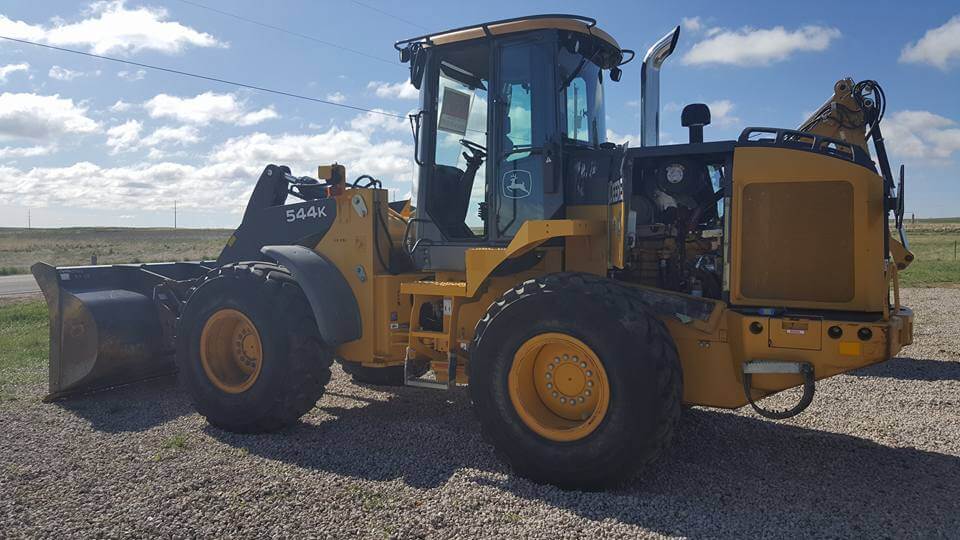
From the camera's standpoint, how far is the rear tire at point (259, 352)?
5.73 meters

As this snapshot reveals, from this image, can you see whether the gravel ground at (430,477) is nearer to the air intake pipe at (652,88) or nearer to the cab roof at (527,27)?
the air intake pipe at (652,88)

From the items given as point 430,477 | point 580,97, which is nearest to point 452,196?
point 580,97

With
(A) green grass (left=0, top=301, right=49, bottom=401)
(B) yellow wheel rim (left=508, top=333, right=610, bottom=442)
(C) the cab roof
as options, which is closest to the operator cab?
(C) the cab roof

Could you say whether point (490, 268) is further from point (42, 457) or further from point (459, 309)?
point (42, 457)

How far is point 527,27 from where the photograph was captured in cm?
528

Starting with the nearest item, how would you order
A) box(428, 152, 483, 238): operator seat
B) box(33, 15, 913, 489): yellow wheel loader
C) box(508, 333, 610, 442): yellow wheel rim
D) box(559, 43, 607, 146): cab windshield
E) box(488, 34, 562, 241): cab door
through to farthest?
1. box(33, 15, 913, 489): yellow wheel loader
2. box(508, 333, 610, 442): yellow wheel rim
3. box(488, 34, 562, 241): cab door
4. box(559, 43, 607, 146): cab windshield
5. box(428, 152, 483, 238): operator seat

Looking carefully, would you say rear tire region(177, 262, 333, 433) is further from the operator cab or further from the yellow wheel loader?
the operator cab

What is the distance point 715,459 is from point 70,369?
613cm

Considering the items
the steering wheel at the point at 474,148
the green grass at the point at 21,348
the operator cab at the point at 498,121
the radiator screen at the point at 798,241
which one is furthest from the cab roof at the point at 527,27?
the green grass at the point at 21,348

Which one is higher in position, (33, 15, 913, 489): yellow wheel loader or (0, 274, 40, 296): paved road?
(33, 15, 913, 489): yellow wheel loader

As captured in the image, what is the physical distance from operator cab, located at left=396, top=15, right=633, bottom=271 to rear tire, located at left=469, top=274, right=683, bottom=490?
95 centimetres

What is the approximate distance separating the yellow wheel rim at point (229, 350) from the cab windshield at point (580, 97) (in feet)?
10.4

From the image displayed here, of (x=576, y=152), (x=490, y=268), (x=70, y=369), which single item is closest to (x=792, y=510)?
(x=490, y=268)

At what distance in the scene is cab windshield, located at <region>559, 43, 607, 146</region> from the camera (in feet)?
17.6
